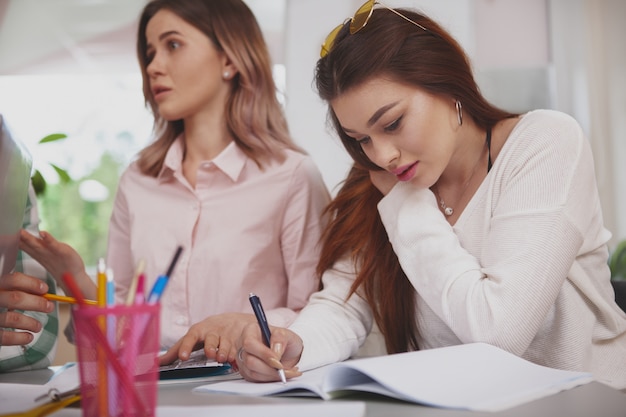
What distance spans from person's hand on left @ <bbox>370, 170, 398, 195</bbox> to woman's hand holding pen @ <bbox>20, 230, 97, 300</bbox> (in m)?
0.64

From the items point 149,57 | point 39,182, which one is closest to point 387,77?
point 149,57

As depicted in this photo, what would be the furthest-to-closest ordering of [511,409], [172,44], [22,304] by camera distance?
[172,44]
[22,304]
[511,409]

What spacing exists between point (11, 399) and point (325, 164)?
7.39ft

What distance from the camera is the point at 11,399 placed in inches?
38.3

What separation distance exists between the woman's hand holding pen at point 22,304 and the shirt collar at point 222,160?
27.3 inches

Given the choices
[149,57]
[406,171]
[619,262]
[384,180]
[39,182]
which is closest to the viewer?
[406,171]

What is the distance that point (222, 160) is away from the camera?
194 cm

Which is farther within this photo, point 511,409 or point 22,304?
point 22,304

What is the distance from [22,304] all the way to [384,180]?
74 cm

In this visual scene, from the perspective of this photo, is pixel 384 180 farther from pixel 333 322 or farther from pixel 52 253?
pixel 52 253

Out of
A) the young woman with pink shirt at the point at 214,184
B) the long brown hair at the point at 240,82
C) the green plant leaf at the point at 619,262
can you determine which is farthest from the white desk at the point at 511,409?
the green plant leaf at the point at 619,262

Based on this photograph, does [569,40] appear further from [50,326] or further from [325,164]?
[50,326]

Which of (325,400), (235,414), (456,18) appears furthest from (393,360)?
(456,18)

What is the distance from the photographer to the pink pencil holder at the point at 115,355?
2.16ft
